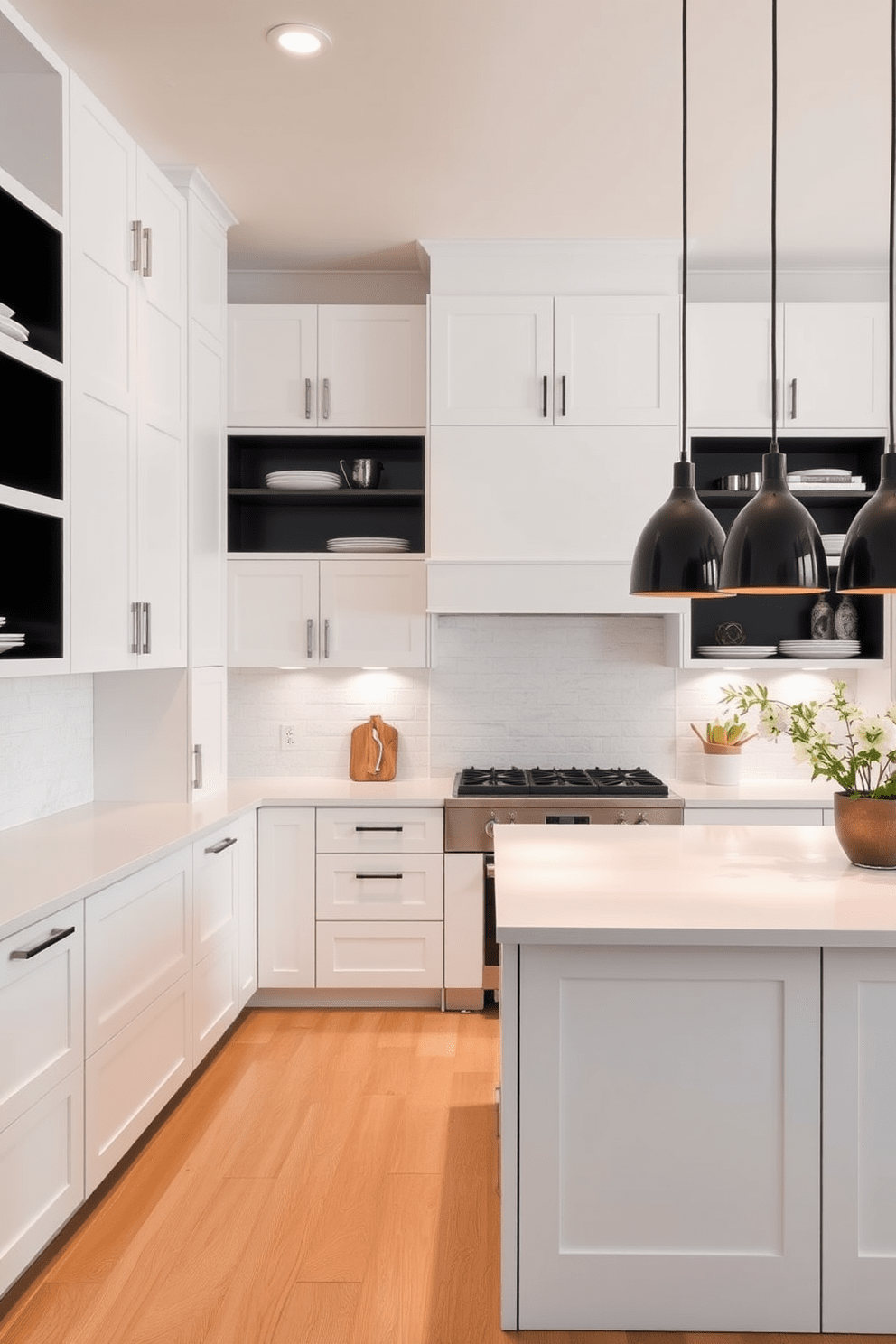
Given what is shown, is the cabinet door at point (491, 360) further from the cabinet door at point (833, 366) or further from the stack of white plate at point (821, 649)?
the stack of white plate at point (821, 649)

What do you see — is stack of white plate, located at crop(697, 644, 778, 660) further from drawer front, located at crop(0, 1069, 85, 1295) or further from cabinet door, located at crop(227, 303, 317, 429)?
drawer front, located at crop(0, 1069, 85, 1295)

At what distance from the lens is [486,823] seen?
154 inches

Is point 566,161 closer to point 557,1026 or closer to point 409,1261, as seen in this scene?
point 557,1026

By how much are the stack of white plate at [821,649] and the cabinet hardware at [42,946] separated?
3006mm

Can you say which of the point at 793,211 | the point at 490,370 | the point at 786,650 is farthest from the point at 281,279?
the point at 786,650

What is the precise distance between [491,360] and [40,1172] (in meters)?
3.16

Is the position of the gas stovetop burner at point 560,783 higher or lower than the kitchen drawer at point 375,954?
higher

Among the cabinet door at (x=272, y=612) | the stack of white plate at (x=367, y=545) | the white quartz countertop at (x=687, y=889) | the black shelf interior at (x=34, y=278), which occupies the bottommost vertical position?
the white quartz countertop at (x=687, y=889)

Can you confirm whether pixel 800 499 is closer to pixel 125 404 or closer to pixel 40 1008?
pixel 125 404

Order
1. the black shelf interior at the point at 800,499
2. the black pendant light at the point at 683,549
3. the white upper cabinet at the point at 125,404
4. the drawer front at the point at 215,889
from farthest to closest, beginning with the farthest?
1. the black shelf interior at the point at 800,499
2. the drawer front at the point at 215,889
3. the white upper cabinet at the point at 125,404
4. the black pendant light at the point at 683,549

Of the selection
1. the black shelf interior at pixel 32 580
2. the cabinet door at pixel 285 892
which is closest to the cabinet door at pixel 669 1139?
the black shelf interior at pixel 32 580

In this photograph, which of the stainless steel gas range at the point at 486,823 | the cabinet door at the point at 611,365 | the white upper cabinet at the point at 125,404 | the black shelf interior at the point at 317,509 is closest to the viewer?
the white upper cabinet at the point at 125,404

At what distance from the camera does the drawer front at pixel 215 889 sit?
3.26 metres

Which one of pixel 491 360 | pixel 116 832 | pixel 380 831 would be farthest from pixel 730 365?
pixel 116 832
